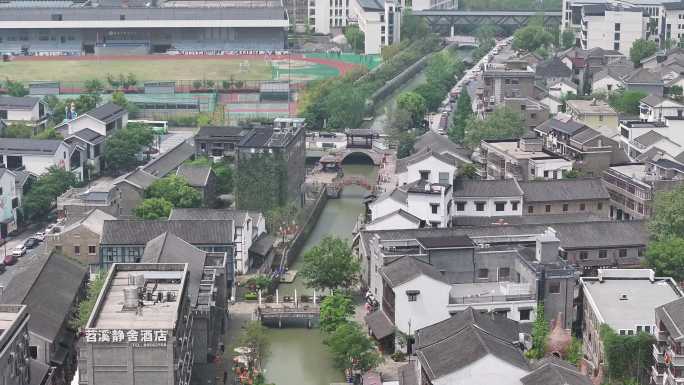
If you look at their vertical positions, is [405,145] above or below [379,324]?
above

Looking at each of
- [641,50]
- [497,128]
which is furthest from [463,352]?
[641,50]

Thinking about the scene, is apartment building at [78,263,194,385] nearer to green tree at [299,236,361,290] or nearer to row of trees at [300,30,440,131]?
green tree at [299,236,361,290]

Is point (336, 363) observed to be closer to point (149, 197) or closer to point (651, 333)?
point (651, 333)

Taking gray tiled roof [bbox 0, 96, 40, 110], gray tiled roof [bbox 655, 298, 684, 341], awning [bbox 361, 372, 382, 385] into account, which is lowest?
awning [bbox 361, 372, 382, 385]

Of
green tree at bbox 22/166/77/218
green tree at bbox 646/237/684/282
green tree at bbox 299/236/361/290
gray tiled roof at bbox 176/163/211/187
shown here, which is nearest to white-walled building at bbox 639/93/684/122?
gray tiled roof at bbox 176/163/211/187

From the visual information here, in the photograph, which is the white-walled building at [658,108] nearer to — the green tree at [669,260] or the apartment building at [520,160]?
the apartment building at [520,160]

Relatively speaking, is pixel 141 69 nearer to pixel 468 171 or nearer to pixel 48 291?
pixel 468 171
